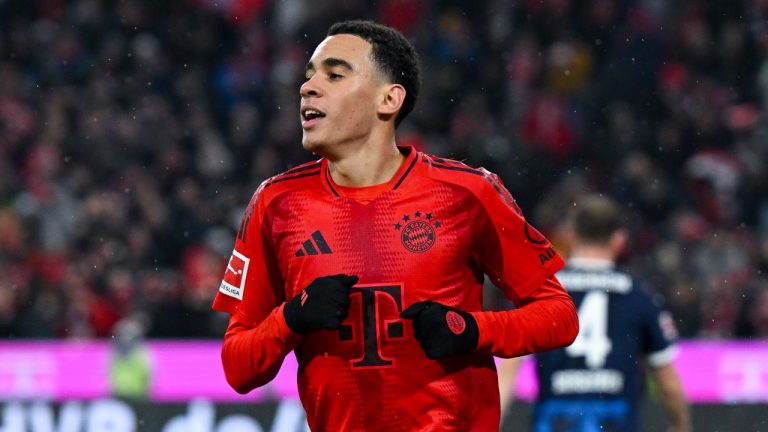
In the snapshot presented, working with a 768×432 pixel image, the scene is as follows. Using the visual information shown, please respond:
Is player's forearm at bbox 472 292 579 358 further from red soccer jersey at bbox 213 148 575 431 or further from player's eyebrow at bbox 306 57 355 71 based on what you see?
player's eyebrow at bbox 306 57 355 71

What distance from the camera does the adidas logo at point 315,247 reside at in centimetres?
376

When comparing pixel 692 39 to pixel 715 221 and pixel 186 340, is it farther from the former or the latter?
pixel 186 340

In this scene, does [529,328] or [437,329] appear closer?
[437,329]

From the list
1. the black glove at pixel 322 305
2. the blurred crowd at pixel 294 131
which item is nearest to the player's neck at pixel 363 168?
the black glove at pixel 322 305

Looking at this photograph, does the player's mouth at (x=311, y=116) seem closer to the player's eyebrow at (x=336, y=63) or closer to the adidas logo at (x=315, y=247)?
the player's eyebrow at (x=336, y=63)

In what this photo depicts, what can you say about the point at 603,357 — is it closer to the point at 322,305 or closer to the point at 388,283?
the point at 388,283

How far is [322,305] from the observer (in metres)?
3.50

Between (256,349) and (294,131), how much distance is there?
9.97m

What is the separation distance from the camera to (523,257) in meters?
3.82


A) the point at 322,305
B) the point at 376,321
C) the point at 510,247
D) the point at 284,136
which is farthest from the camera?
the point at 284,136

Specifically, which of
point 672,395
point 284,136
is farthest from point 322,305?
point 284,136

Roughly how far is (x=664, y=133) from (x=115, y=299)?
18.9 ft

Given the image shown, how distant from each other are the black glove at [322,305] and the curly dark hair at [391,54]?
0.66 metres

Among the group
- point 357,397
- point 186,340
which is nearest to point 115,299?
point 186,340
